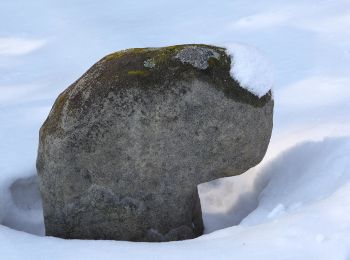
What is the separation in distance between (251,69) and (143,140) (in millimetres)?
749

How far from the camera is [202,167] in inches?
120

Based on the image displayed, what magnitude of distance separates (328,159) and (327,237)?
0.95 metres

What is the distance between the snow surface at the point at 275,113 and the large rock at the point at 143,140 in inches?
13.8

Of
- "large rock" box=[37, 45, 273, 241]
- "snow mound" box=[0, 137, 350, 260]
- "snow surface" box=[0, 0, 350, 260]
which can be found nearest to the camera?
"snow mound" box=[0, 137, 350, 260]

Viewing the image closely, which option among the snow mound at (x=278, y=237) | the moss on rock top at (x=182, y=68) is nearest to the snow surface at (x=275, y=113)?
the snow mound at (x=278, y=237)

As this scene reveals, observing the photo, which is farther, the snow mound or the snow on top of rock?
the snow on top of rock

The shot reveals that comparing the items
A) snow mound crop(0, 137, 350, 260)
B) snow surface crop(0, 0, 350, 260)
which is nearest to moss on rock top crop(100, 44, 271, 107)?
snow surface crop(0, 0, 350, 260)

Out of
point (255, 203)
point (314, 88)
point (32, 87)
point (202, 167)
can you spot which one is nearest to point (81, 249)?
point (202, 167)

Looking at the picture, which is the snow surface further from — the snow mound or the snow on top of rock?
the snow on top of rock

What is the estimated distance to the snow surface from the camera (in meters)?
2.55

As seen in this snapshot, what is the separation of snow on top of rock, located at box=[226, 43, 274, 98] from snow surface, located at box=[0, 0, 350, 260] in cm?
19

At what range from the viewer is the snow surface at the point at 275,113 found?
8.38ft

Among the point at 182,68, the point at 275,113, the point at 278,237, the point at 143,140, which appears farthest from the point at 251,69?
the point at 275,113

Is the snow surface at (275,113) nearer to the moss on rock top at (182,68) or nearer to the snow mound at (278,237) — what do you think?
the snow mound at (278,237)
